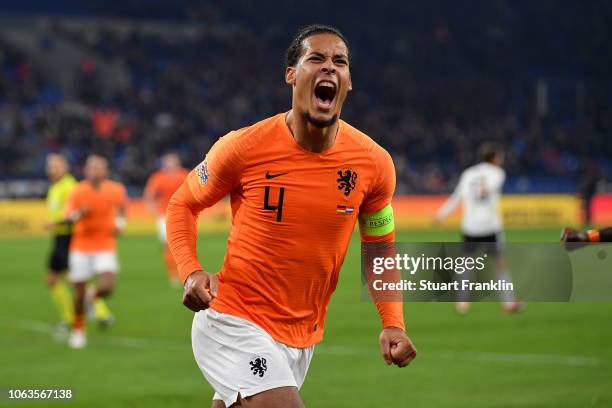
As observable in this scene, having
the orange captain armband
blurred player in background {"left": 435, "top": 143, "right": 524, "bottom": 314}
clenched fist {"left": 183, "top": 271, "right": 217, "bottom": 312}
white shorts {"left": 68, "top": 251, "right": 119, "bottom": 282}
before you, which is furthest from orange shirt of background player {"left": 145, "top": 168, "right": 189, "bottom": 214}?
the orange captain armband

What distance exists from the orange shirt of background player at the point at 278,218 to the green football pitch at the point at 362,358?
192 inches

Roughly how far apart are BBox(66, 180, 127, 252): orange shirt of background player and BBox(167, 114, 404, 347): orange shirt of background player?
9802 millimetres

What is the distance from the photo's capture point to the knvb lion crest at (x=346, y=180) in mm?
5375

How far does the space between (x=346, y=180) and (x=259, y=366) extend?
3.23ft

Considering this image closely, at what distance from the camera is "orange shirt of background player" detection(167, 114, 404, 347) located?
17.5 ft

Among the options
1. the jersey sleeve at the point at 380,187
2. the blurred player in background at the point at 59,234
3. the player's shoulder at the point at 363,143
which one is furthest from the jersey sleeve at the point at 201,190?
the blurred player in background at the point at 59,234

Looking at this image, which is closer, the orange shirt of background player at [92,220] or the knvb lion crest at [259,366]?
the knvb lion crest at [259,366]

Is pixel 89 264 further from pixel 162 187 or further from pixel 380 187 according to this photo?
pixel 380 187

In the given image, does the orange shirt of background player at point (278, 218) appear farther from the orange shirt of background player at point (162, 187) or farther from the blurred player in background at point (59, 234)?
the orange shirt of background player at point (162, 187)

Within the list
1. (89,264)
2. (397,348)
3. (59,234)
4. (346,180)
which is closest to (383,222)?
(346,180)

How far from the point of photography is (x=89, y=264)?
48.9ft

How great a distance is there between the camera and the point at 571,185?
137 feet

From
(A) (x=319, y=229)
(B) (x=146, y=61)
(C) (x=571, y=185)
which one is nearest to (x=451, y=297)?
(A) (x=319, y=229)

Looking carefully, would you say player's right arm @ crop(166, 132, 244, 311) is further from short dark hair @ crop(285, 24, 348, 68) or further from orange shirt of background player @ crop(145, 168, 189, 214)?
orange shirt of background player @ crop(145, 168, 189, 214)
